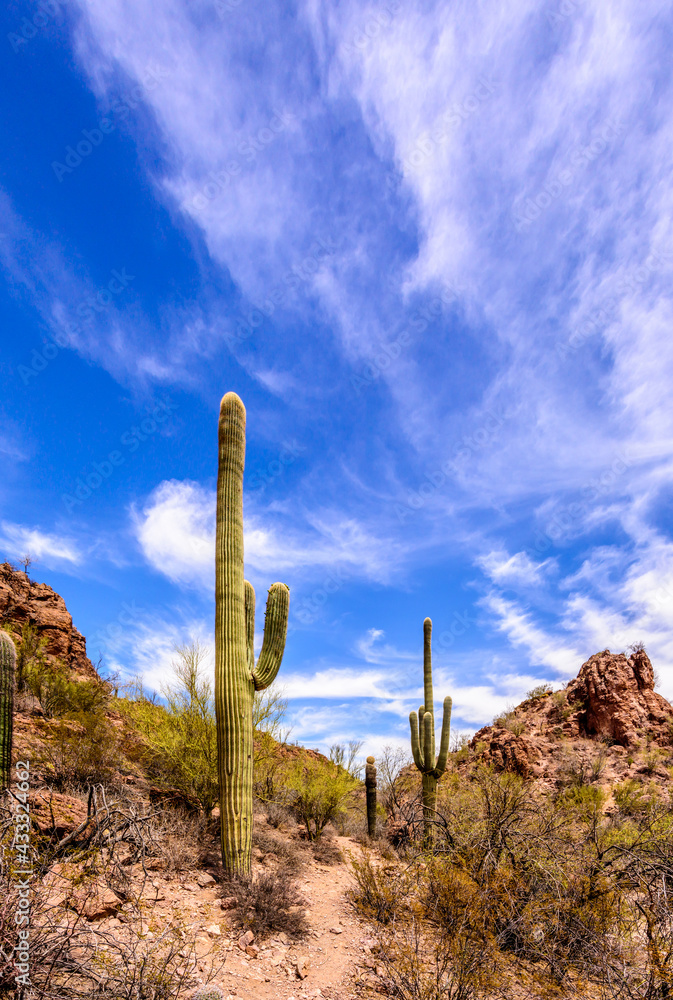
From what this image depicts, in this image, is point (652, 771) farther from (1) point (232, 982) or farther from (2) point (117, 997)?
(2) point (117, 997)

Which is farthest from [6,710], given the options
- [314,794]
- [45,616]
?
[45,616]

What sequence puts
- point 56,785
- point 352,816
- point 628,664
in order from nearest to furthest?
point 56,785, point 352,816, point 628,664

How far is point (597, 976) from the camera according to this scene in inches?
189

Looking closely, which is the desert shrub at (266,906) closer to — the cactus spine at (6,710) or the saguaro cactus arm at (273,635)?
the saguaro cactus arm at (273,635)

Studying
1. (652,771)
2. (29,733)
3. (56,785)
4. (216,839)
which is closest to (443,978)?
(216,839)

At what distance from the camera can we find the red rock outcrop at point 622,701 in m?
19.4

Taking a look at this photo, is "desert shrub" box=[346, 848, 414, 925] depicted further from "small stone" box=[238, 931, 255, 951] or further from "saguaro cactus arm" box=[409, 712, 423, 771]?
"saguaro cactus arm" box=[409, 712, 423, 771]

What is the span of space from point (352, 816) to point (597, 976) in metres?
9.99

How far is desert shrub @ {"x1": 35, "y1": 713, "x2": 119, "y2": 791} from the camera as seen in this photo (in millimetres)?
7641

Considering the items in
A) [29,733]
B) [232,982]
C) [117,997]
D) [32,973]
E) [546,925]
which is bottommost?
[232,982]

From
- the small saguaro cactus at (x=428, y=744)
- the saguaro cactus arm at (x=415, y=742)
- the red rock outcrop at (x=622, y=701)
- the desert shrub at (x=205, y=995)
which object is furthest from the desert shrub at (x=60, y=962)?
the red rock outcrop at (x=622, y=701)

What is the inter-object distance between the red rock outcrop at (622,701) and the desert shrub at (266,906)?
17468mm

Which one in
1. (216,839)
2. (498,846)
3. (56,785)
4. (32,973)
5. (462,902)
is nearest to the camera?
(32,973)

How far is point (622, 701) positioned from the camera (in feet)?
66.1
